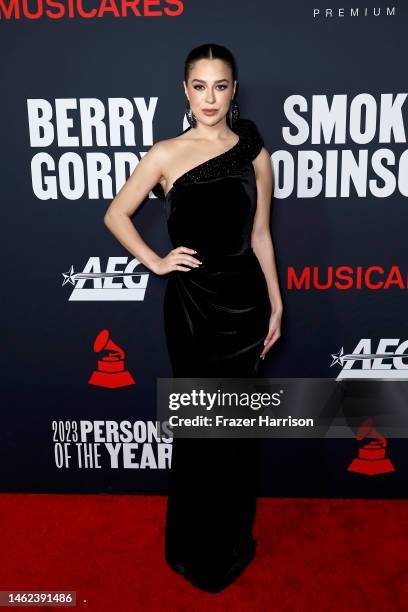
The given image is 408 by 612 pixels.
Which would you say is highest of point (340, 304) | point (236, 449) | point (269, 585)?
point (340, 304)

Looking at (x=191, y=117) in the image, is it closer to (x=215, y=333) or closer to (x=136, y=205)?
(x=136, y=205)

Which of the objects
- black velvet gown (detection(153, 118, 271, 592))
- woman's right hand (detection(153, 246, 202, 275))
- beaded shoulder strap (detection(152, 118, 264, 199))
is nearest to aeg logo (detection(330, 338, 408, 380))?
black velvet gown (detection(153, 118, 271, 592))

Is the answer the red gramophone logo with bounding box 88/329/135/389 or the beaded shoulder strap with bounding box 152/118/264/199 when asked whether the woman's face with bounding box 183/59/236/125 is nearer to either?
the beaded shoulder strap with bounding box 152/118/264/199

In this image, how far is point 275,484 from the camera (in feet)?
10.1

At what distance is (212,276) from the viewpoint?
2295mm

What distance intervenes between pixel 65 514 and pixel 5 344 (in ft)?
2.74

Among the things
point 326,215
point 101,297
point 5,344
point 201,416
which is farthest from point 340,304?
point 5,344

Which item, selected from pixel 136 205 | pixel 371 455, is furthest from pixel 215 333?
pixel 371 455

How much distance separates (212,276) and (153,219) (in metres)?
0.56

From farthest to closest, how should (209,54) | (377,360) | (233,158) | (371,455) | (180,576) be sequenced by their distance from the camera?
(371,455), (377,360), (180,576), (233,158), (209,54)

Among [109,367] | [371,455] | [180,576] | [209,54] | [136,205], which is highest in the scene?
[209,54]

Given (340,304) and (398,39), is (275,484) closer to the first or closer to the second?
(340,304)

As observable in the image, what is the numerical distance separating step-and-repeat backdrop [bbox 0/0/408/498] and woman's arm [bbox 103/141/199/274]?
281 millimetres

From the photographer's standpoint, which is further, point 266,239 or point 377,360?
point 377,360
